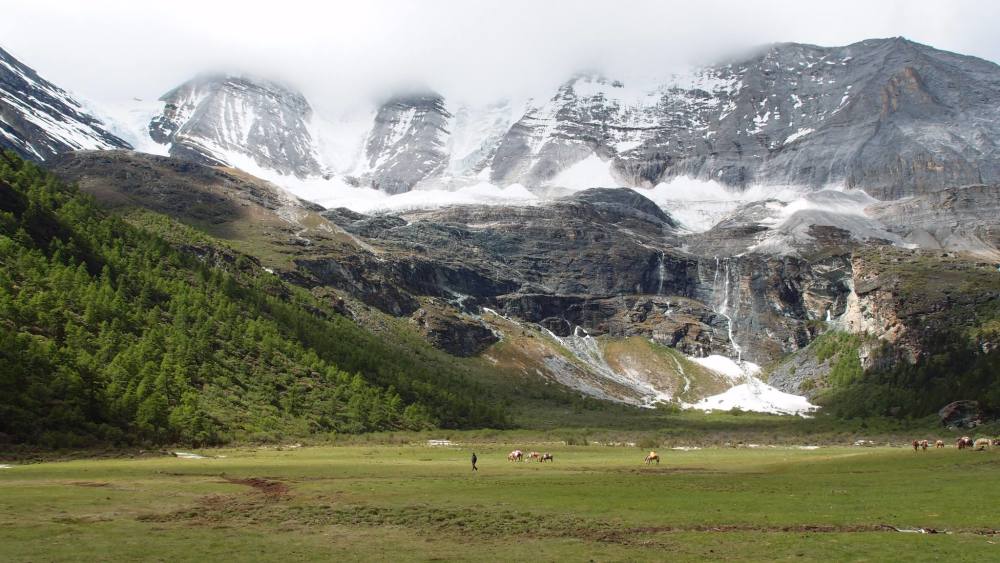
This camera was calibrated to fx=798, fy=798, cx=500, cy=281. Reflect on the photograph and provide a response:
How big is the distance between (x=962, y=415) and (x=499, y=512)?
138 metres

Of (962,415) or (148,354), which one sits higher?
(148,354)

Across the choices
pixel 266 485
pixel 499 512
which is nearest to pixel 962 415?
pixel 499 512

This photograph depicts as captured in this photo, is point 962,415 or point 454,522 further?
point 962,415

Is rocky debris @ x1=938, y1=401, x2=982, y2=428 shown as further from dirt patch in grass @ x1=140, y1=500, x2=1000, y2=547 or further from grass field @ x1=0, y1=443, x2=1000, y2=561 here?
dirt patch in grass @ x1=140, y1=500, x2=1000, y2=547

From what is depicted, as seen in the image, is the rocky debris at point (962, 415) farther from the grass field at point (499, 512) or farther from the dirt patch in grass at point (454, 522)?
the dirt patch in grass at point (454, 522)

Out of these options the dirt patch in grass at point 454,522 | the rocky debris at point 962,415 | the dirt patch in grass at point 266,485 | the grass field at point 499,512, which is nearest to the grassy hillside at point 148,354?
the grass field at point 499,512

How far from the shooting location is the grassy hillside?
90.8 metres

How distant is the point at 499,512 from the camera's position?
4762 centimetres

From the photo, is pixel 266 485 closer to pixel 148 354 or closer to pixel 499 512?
pixel 499 512

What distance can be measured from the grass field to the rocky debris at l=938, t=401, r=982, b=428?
3336 inches

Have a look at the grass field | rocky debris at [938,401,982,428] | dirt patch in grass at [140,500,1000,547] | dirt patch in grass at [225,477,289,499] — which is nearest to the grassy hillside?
the grass field

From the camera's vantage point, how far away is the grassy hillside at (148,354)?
90.8 meters

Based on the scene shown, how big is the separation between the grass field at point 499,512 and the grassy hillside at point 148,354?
18.8 m

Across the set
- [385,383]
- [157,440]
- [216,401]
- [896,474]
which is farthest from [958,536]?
[385,383]
